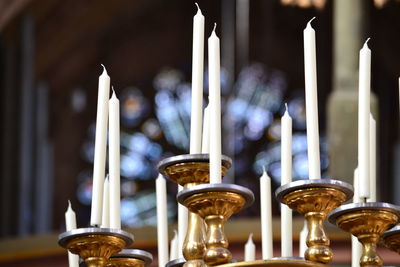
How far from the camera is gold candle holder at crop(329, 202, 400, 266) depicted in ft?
8.04

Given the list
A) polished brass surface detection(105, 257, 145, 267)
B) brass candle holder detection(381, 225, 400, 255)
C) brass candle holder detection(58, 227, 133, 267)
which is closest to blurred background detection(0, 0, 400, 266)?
polished brass surface detection(105, 257, 145, 267)

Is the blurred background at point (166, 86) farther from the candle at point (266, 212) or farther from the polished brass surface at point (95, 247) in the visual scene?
the polished brass surface at point (95, 247)

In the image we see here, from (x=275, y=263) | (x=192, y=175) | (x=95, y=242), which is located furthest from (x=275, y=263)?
(x=95, y=242)

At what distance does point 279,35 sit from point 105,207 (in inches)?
556

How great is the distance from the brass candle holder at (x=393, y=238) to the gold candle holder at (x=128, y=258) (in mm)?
565

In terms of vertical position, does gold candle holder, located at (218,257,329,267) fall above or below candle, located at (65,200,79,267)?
below

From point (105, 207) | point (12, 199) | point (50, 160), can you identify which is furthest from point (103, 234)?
point (50, 160)

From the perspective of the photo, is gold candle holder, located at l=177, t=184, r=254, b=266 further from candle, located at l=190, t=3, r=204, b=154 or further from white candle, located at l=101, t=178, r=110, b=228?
white candle, located at l=101, t=178, r=110, b=228

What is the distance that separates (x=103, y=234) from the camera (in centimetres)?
254

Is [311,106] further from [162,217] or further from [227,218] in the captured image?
[162,217]

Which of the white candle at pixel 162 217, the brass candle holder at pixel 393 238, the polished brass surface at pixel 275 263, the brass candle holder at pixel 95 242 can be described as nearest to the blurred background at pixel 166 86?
the white candle at pixel 162 217

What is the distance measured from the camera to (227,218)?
2.47 metres

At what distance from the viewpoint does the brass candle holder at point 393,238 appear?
2543 millimetres

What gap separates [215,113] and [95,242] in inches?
15.0
